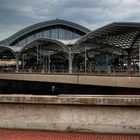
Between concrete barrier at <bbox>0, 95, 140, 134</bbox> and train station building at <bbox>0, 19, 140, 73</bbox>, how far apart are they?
47.9 m

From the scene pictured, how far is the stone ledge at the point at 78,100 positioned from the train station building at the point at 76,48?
4796 cm

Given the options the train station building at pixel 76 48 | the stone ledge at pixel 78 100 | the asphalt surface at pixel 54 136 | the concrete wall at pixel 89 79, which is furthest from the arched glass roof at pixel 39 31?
the asphalt surface at pixel 54 136

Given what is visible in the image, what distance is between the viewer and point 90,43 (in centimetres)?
8050

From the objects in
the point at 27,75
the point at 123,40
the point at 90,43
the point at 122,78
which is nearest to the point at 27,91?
the point at 27,75

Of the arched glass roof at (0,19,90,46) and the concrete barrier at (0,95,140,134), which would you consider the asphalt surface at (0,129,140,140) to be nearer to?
the concrete barrier at (0,95,140,134)

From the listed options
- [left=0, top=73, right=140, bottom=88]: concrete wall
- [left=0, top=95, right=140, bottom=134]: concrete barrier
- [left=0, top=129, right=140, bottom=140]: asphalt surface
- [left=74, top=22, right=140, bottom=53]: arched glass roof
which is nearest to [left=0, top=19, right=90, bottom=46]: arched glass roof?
[left=74, top=22, right=140, bottom=53]: arched glass roof

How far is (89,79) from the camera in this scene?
52.2 m

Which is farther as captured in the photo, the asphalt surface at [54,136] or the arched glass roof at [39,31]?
the arched glass roof at [39,31]

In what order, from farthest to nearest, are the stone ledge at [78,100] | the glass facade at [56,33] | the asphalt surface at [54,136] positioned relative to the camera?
the glass facade at [56,33], the stone ledge at [78,100], the asphalt surface at [54,136]

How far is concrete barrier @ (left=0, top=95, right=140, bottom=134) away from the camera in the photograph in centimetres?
1130

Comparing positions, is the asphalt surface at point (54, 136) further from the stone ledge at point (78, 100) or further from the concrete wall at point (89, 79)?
the concrete wall at point (89, 79)

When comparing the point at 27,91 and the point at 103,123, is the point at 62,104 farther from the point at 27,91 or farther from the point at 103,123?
the point at 27,91

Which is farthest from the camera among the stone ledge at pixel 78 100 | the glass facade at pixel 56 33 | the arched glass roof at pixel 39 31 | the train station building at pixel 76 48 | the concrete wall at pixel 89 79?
the glass facade at pixel 56 33

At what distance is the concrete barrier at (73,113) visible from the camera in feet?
37.1
